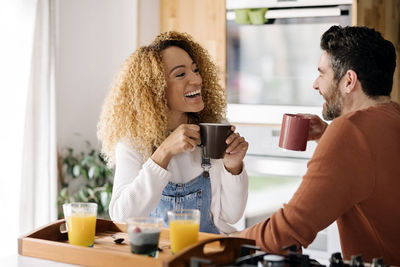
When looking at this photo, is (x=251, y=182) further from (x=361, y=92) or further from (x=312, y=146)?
(x=361, y=92)

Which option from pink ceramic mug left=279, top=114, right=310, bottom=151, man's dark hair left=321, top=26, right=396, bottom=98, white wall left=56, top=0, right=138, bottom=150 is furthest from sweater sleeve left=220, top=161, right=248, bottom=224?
white wall left=56, top=0, right=138, bottom=150

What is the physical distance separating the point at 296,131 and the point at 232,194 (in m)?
0.33

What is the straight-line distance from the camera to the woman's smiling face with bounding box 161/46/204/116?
201 cm

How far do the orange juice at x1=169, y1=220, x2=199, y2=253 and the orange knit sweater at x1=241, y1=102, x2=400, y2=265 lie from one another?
25 centimetres

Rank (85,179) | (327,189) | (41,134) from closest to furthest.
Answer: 1. (327,189)
2. (41,134)
3. (85,179)

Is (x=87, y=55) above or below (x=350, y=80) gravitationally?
above

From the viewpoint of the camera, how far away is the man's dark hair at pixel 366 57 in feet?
5.69

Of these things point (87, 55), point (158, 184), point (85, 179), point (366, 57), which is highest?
point (87, 55)

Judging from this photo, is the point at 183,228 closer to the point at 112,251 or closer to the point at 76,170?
the point at 112,251

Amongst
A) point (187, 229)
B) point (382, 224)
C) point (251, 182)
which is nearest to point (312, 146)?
point (251, 182)

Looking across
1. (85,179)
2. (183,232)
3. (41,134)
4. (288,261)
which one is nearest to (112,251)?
(183,232)

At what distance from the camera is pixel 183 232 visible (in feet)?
4.51

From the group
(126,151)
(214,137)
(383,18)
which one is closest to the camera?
(214,137)

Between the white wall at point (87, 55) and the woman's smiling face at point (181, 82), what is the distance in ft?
5.53
